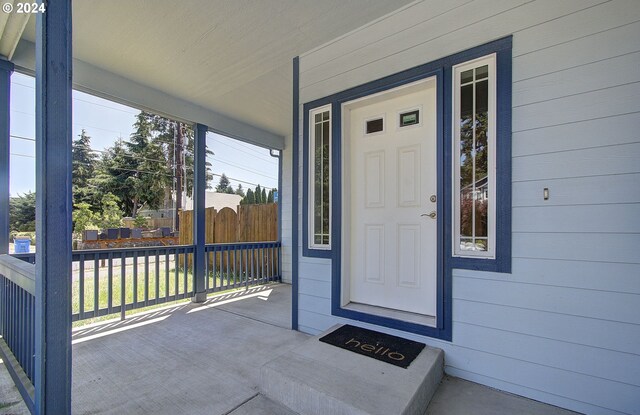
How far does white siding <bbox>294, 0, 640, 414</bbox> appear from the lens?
1589 mm

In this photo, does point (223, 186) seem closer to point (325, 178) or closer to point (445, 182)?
Answer: point (325, 178)

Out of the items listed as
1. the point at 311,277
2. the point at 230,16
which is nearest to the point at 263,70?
the point at 230,16

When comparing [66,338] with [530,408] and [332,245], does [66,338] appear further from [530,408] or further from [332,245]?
[530,408]

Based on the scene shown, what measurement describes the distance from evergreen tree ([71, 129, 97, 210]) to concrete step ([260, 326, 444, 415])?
1061 centimetres

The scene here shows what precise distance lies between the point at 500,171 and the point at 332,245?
1.52m

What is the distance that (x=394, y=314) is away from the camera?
244cm

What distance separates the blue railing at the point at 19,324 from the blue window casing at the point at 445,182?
Answer: 83.1 inches

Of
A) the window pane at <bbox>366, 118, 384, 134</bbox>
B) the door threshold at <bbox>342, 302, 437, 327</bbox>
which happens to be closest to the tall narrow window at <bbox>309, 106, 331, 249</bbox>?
the window pane at <bbox>366, 118, 384, 134</bbox>

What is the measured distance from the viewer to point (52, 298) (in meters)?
1.35

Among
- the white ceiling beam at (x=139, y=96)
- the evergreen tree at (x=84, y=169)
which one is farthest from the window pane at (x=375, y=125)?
the evergreen tree at (x=84, y=169)

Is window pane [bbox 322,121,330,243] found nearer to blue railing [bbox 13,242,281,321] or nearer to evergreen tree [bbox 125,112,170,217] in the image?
blue railing [bbox 13,242,281,321]

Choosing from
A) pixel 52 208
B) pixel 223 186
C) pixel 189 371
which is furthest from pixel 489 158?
pixel 223 186

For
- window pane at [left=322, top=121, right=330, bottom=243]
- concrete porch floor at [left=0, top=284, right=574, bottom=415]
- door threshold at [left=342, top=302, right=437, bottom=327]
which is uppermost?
window pane at [left=322, top=121, right=330, bottom=243]

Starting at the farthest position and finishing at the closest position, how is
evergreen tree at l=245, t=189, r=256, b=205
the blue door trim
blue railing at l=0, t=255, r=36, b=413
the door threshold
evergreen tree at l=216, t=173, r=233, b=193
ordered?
evergreen tree at l=216, t=173, r=233, b=193, evergreen tree at l=245, t=189, r=256, b=205, the blue door trim, the door threshold, blue railing at l=0, t=255, r=36, b=413
